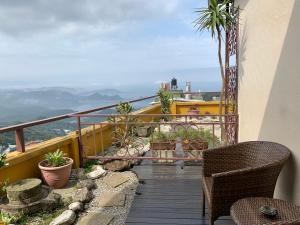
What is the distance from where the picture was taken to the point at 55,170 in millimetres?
3264

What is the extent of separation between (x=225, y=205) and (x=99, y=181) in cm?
215

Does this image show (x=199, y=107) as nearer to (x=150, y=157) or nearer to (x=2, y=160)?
(x=150, y=157)

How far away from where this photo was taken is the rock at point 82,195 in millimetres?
2955

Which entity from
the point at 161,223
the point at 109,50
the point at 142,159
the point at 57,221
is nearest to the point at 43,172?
the point at 57,221

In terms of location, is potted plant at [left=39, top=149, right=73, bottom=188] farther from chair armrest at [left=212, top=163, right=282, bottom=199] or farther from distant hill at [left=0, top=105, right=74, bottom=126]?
chair armrest at [left=212, top=163, right=282, bottom=199]

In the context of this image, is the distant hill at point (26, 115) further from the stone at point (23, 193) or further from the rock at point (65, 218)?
the rock at point (65, 218)

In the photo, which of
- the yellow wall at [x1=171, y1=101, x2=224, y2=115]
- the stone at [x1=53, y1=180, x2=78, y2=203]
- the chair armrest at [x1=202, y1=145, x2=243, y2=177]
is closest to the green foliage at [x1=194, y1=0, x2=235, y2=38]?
the chair armrest at [x1=202, y1=145, x2=243, y2=177]

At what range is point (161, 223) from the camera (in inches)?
90.4

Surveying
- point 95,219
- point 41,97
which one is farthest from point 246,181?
point 41,97

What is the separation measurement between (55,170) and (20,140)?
585mm

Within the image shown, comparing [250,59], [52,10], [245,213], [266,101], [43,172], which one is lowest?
[43,172]

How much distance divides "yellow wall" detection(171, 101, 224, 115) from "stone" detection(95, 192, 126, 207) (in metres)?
6.41

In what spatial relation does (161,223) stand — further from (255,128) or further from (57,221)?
(255,128)

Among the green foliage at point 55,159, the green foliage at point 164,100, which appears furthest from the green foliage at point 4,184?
the green foliage at point 164,100
